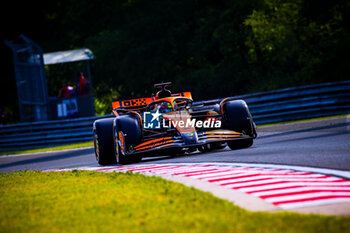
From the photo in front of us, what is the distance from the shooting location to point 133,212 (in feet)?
19.0

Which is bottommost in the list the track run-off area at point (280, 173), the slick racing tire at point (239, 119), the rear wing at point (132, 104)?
the track run-off area at point (280, 173)

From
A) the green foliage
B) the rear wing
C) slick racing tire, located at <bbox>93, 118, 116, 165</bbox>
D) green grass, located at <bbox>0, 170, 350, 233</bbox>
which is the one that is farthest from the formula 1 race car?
the green foliage

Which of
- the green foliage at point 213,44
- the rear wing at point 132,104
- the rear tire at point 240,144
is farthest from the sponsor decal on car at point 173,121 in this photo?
the green foliage at point 213,44

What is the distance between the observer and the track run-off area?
19.0ft

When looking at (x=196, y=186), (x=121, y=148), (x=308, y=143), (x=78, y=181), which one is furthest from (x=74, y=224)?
(x=308, y=143)

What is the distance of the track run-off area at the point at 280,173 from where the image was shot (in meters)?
5.78

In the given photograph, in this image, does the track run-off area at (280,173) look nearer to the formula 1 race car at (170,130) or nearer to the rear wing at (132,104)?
the formula 1 race car at (170,130)

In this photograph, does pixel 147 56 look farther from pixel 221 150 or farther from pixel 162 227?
pixel 162 227

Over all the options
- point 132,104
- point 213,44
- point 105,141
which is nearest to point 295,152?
point 105,141

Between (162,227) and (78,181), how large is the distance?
14.1 ft

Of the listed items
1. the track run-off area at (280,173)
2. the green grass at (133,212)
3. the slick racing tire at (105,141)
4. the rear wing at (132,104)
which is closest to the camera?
the green grass at (133,212)

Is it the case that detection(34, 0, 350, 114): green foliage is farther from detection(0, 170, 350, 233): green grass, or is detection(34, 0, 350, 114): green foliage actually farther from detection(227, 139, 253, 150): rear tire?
detection(0, 170, 350, 233): green grass

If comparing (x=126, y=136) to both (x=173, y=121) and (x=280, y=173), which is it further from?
(x=280, y=173)

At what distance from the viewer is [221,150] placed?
12578 millimetres
